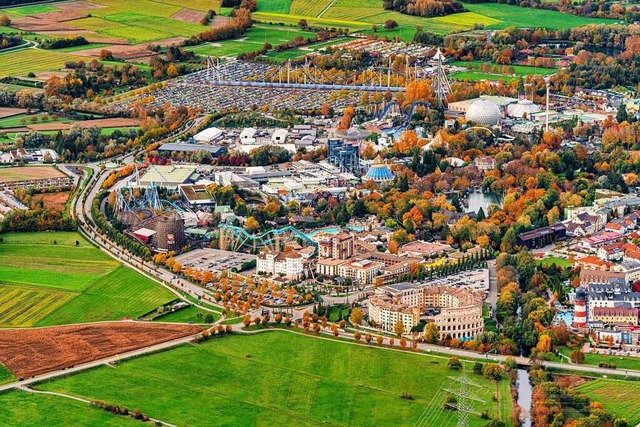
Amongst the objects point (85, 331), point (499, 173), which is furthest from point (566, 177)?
point (85, 331)

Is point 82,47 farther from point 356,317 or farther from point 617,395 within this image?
point 617,395

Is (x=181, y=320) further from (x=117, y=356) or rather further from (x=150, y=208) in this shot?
(x=150, y=208)

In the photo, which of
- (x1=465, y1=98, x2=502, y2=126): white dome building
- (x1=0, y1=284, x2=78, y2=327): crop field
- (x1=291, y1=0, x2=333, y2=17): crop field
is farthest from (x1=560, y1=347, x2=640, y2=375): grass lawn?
(x1=291, y1=0, x2=333, y2=17): crop field

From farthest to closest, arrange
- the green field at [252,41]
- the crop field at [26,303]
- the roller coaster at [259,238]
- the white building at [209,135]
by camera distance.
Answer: the green field at [252,41] → the white building at [209,135] → the roller coaster at [259,238] → the crop field at [26,303]

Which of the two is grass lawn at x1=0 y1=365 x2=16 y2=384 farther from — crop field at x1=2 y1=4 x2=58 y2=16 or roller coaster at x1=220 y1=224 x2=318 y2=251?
crop field at x1=2 y1=4 x2=58 y2=16

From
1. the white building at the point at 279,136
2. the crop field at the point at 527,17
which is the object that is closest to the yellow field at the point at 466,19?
the crop field at the point at 527,17

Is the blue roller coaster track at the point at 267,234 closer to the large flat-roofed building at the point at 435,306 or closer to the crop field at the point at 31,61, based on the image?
the large flat-roofed building at the point at 435,306

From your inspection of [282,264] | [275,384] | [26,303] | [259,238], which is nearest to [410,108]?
[259,238]
